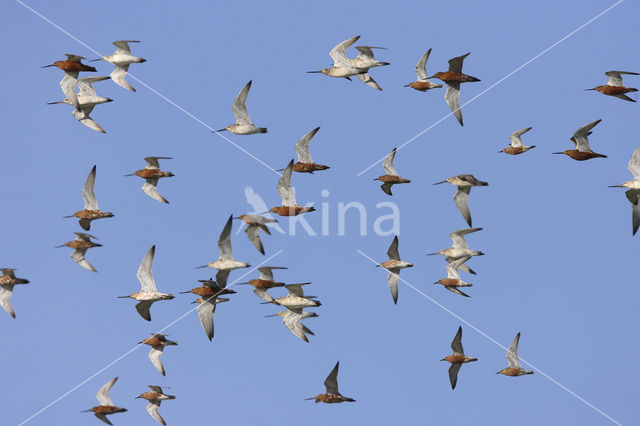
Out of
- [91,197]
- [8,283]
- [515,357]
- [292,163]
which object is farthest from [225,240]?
[515,357]

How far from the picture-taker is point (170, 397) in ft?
144

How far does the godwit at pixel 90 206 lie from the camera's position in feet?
138

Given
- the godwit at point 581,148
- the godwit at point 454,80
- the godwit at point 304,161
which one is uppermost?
the godwit at point 454,80

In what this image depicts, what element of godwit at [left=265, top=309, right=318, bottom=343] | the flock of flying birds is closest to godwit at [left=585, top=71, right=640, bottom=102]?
the flock of flying birds

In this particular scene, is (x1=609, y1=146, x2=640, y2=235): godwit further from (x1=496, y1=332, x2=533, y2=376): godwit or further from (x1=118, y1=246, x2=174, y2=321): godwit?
(x1=118, y1=246, x2=174, y2=321): godwit

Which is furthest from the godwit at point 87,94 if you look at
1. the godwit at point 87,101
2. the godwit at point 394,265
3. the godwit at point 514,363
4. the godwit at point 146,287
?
the godwit at point 514,363

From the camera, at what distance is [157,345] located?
145 feet

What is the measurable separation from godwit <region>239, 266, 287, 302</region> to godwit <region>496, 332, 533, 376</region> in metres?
9.52

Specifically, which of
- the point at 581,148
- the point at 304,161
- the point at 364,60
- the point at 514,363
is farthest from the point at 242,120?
the point at 514,363

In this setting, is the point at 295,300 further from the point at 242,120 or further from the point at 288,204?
the point at 242,120

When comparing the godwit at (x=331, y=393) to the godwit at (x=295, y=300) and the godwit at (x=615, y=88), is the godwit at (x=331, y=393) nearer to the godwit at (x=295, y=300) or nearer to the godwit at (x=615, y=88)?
the godwit at (x=295, y=300)

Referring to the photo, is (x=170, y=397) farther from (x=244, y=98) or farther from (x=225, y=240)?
(x=244, y=98)

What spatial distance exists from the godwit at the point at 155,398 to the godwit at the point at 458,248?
11.7 m

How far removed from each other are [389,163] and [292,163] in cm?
594
